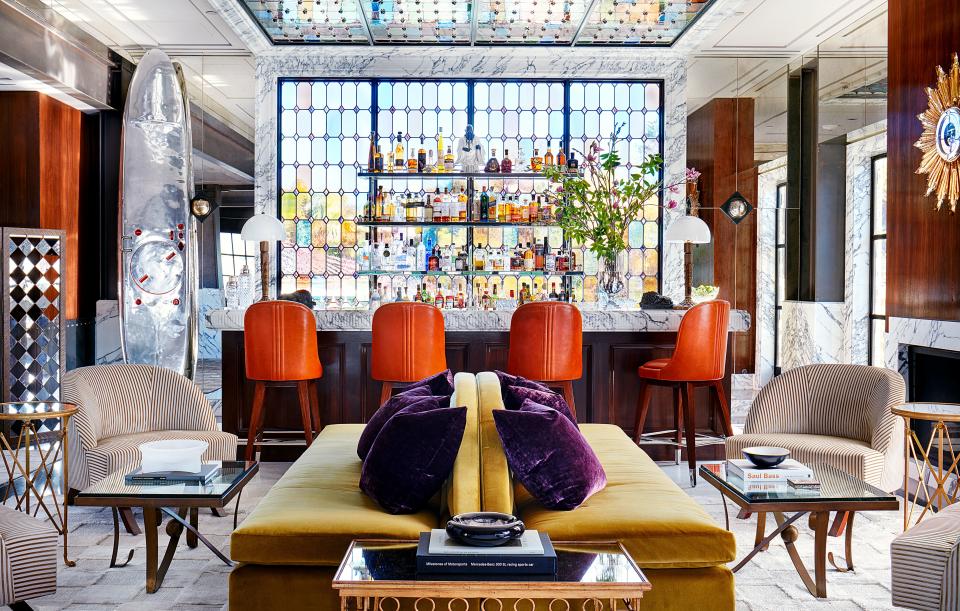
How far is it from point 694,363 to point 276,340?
2.42m

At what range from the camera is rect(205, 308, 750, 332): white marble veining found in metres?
5.28

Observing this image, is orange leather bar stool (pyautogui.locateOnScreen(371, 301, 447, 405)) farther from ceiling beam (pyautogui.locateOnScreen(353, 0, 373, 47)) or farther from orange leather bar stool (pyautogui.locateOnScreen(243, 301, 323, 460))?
ceiling beam (pyautogui.locateOnScreen(353, 0, 373, 47))

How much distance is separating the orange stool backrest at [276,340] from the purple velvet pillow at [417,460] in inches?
85.5

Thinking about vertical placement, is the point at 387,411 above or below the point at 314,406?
above

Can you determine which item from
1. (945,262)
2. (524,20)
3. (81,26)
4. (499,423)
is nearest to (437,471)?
(499,423)

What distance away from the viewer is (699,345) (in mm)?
4844

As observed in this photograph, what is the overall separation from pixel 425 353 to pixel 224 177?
23.4ft

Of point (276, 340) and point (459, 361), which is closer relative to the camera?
point (276, 340)

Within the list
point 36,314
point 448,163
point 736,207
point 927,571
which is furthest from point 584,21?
point 927,571

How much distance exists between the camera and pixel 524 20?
22.4 ft

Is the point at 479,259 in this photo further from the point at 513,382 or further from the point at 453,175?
the point at 513,382

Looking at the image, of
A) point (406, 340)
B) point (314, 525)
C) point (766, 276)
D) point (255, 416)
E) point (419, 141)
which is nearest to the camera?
point (314, 525)

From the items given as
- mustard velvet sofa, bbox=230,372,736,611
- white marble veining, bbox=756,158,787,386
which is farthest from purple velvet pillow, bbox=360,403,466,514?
white marble veining, bbox=756,158,787,386

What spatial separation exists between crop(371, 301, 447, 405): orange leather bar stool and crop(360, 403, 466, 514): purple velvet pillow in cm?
198
